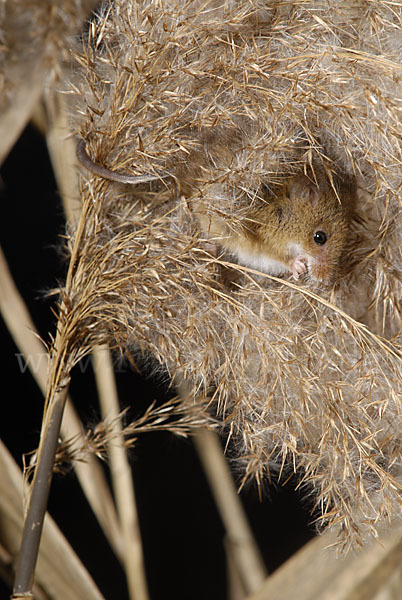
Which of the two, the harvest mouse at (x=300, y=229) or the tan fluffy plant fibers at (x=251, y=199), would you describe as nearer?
the tan fluffy plant fibers at (x=251, y=199)

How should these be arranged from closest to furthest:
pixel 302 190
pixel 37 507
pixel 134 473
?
pixel 37 507 < pixel 302 190 < pixel 134 473

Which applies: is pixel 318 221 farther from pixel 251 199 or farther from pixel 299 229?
pixel 251 199

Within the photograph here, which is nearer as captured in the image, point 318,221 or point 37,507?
point 37,507

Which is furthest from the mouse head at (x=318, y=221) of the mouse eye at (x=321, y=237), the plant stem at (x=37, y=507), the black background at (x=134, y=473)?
the black background at (x=134, y=473)

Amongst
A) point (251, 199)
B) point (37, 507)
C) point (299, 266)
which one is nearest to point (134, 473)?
point (37, 507)

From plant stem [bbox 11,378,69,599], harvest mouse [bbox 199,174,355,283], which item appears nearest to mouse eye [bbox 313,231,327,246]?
harvest mouse [bbox 199,174,355,283]

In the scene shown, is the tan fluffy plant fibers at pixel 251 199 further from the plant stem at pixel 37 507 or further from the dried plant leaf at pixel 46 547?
the dried plant leaf at pixel 46 547
